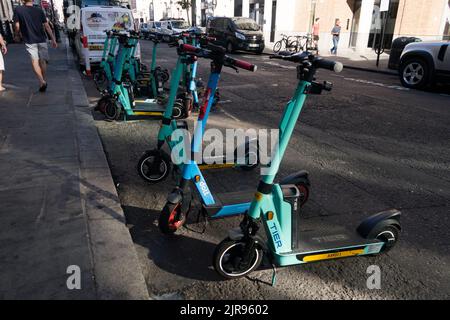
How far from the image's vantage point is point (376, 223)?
2.90 meters

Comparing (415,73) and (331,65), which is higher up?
(331,65)

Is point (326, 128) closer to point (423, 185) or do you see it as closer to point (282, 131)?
point (423, 185)

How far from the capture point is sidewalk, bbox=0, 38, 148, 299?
8.18 ft

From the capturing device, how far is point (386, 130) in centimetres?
662

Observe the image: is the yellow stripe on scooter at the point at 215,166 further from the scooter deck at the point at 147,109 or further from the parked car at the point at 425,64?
the parked car at the point at 425,64

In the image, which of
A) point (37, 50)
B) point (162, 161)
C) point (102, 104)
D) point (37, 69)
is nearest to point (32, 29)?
point (37, 50)

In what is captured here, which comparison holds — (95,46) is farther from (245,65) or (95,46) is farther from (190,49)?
(245,65)

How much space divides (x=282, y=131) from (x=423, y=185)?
9.22 feet

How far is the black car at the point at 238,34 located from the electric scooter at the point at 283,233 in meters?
18.6

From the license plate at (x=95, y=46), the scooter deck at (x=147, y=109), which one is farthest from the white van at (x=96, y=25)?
the scooter deck at (x=147, y=109)

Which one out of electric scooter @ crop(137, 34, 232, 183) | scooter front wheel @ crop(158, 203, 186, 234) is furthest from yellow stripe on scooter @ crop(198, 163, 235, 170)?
scooter front wheel @ crop(158, 203, 186, 234)

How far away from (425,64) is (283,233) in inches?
397
